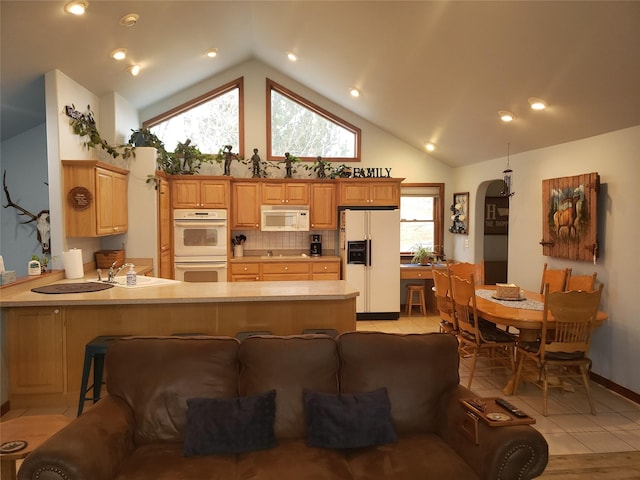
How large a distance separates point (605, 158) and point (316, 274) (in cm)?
412

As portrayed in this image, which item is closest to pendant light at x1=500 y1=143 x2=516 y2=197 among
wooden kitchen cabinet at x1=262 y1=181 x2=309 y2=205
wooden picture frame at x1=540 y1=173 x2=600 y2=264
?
wooden picture frame at x1=540 y1=173 x2=600 y2=264

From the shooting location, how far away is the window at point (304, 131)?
7.75 m

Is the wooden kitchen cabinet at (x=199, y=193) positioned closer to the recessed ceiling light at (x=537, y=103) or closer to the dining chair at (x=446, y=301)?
the dining chair at (x=446, y=301)

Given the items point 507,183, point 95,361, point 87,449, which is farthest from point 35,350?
point 507,183

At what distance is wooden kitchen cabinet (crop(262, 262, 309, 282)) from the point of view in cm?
717

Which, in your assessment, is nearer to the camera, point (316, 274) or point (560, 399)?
point (560, 399)

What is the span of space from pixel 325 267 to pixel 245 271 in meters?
1.21

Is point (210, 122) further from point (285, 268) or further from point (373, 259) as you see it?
point (373, 259)

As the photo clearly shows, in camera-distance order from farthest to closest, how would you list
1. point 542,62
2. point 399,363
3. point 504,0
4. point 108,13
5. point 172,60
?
1. point 172,60
2. point 108,13
3. point 542,62
4. point 504,0
5. point 399,363

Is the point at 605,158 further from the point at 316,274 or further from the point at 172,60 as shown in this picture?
the point at 172,60

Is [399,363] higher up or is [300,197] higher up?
[300,197]

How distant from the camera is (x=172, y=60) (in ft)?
19.7

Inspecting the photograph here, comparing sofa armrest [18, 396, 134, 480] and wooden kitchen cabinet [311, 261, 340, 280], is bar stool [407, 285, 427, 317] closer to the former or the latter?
wooden kitchen cabinet [311, 261, 340, 280]

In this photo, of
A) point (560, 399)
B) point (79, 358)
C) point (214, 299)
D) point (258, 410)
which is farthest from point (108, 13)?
point (560, 399)
